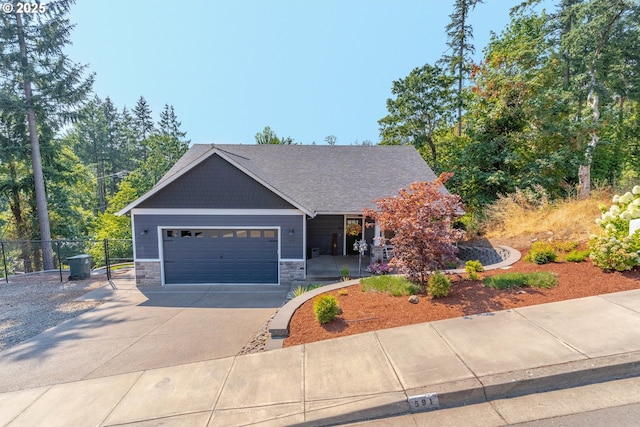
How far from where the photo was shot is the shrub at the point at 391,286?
21.3 ft

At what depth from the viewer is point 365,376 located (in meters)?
4.06

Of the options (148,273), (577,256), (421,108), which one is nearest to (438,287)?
(577,256)

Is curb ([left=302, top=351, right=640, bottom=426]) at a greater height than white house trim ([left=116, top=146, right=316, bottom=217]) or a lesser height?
lesser

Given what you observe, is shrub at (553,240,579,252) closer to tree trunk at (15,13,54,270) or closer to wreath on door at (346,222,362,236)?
wreath on door at (346,222,362,236)

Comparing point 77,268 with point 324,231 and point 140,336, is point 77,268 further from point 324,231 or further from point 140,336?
point 324,231

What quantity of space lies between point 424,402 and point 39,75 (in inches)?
A: 870

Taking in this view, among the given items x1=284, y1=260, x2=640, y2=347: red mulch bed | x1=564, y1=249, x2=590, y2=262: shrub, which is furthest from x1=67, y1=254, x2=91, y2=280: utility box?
x1=564, y1=249, x2=590, y2=262: shrub

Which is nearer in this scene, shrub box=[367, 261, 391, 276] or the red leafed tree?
the red leafed tree

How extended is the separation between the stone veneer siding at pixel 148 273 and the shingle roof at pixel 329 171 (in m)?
2.10

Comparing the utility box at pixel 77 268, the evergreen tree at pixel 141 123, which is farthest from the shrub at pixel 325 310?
the evergreen tree at pixel 141 123

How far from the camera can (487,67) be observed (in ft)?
55.7

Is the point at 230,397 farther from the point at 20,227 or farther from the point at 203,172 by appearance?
the point at 20,227

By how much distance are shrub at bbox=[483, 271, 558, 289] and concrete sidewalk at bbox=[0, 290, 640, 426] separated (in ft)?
3.22

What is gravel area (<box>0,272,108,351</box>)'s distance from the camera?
7200 mm
